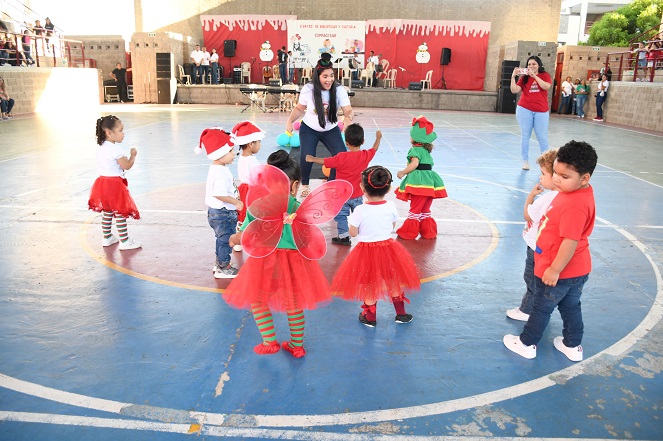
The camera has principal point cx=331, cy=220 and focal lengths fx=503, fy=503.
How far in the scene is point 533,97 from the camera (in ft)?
28.7

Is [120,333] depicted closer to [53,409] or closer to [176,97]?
[53,409]

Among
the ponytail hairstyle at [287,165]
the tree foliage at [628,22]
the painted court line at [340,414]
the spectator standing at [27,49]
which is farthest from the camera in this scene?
the tree foliage at [628,22]

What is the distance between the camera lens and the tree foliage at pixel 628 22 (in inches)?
1507

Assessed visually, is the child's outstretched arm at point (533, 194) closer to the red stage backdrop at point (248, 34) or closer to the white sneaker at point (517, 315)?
the white sneaker at point (517, 315)

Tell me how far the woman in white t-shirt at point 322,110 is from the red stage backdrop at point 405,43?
2326 centimetres

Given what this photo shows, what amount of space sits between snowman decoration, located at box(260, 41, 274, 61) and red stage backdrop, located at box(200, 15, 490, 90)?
120 mm

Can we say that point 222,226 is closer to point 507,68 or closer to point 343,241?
point 343,241

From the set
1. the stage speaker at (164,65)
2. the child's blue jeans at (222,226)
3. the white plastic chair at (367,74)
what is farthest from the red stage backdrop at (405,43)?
the child's blue jeans at (222,226)

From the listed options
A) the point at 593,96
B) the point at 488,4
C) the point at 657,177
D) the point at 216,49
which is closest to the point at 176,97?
the point at 216,49

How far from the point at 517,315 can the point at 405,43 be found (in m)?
26.3

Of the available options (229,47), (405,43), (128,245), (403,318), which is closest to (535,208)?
(403,318)

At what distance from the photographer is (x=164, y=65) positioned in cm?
2498

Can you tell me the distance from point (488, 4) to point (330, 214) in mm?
28425

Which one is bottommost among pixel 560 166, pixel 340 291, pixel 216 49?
pixel 340 291
